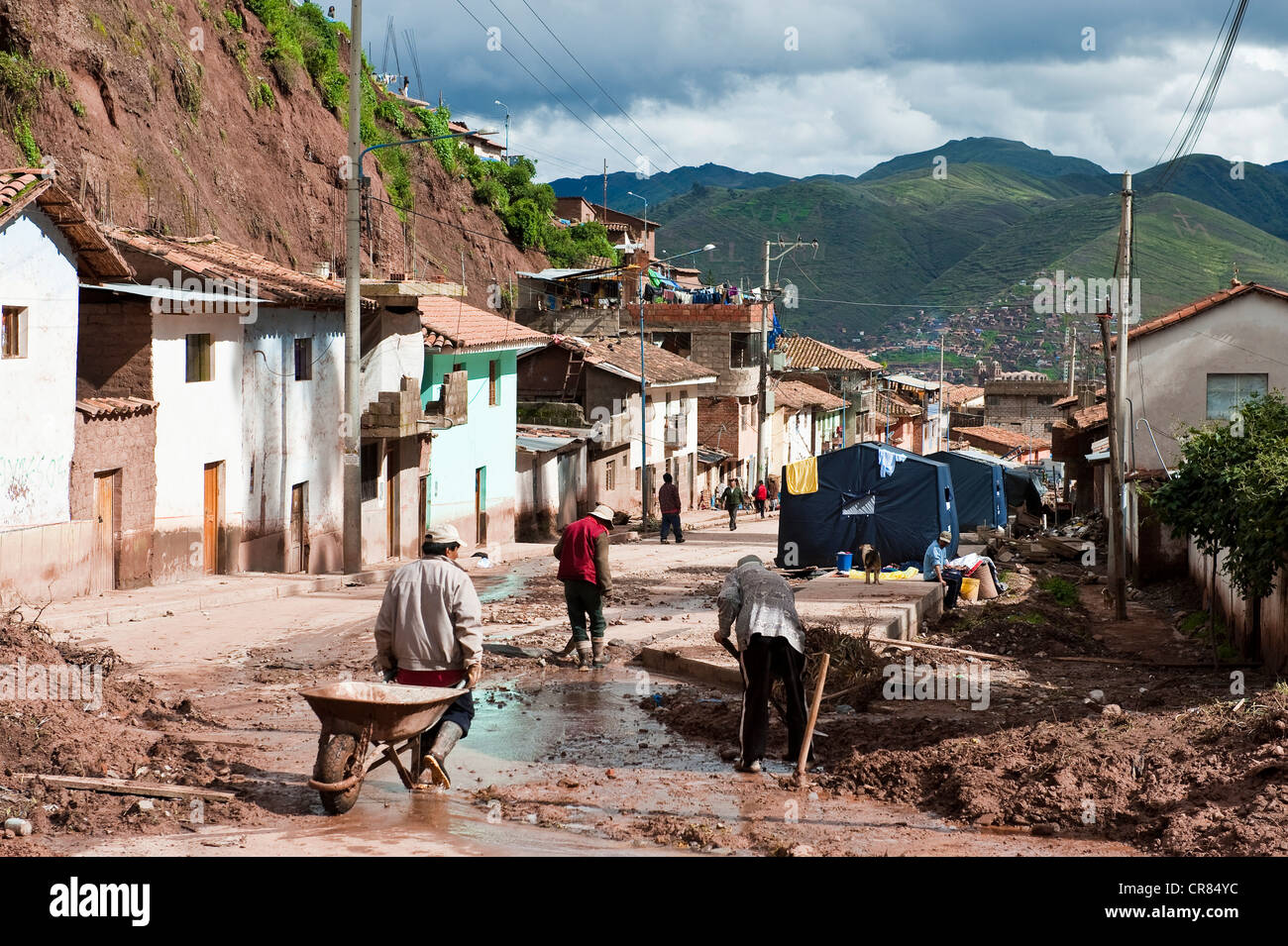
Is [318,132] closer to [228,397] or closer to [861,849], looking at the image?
[228,397]

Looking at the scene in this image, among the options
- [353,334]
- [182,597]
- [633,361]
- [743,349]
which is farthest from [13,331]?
[743,349]

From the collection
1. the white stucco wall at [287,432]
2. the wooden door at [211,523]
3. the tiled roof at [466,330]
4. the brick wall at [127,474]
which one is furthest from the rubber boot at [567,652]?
the tiled roof at [466,330]

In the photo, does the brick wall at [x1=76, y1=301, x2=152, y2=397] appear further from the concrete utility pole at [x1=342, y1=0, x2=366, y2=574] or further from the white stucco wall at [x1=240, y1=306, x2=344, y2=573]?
the concrete utility pole at [x1=342, y1=0, x2=366, y2=574]

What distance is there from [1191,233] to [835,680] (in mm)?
176685

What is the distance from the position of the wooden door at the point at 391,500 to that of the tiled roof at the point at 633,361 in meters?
14.1

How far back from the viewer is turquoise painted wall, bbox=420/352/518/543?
33.7 m

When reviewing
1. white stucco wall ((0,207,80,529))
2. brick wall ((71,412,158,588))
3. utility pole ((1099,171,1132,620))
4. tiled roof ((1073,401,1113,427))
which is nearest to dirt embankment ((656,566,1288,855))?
utility pole ((1099,171,1132,620))

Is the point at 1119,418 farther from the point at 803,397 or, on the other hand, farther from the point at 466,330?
the point at 803,397

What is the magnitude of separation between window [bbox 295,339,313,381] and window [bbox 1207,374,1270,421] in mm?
19314

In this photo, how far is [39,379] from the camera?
17125mm

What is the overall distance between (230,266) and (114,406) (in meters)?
6.07

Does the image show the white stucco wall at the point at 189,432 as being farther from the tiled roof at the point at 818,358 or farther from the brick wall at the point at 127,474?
the tiled roof at the point at 818,358

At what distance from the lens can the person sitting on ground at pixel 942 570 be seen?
22.5 meters

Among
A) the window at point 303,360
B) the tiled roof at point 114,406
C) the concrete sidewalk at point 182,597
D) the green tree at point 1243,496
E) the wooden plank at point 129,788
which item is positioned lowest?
the wooden plank at point 129,788
